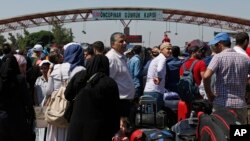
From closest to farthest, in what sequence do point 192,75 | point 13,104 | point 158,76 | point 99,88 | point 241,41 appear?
point 99,88
point 13,104
point 241,41
point 192,75
point 158,76

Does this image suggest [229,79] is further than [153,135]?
Yes

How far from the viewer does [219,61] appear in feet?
18.7

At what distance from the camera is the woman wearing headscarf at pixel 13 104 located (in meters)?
5.80

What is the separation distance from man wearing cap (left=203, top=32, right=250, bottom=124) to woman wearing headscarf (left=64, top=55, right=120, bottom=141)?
1320 millimetres

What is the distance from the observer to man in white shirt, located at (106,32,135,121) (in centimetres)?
671

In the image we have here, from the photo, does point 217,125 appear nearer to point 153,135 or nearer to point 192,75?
point 153,135

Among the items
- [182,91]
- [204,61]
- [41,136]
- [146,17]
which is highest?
[146,17]

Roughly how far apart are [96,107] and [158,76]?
12.1ft

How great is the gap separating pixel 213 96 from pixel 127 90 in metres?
1.40

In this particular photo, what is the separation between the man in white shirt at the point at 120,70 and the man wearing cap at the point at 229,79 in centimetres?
137

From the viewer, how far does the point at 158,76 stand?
8.54 m

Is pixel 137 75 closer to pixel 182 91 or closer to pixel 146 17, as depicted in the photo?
pixel 182 91

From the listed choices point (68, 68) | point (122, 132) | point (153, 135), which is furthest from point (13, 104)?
point (153, 135)

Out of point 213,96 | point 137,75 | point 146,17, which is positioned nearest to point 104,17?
point 146,17
